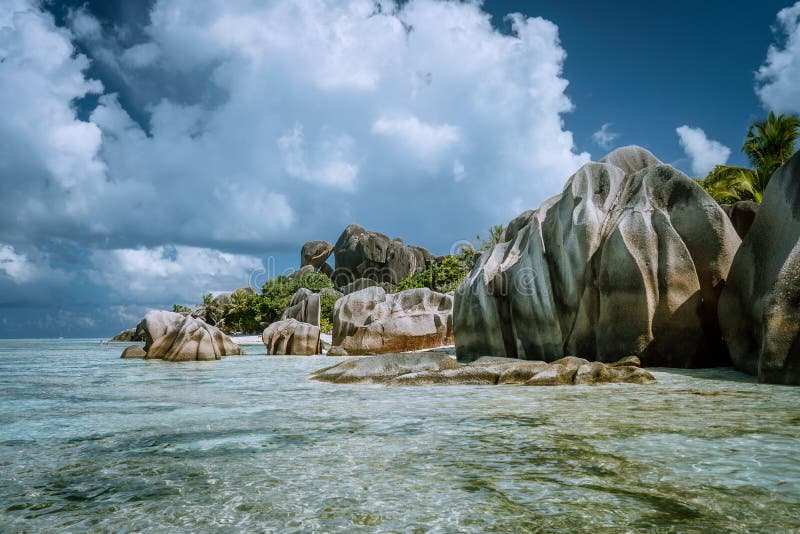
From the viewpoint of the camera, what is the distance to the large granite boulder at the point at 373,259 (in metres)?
68.4

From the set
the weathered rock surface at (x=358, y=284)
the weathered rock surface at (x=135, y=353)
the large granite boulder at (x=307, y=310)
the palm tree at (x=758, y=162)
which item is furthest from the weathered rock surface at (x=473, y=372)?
the weathered rock surface at (x=358, y=284)

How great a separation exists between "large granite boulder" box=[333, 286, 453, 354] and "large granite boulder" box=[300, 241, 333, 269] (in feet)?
158

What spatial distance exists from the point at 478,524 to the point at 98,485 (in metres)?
2.71

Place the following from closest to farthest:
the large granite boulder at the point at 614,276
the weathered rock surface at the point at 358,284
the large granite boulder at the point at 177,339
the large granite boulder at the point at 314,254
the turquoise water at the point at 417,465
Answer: the turquoise water at the point at 417,465
the large granite boulder at the point at 614,276
the large granite boulder at the point at 177,339
the weathered rock surface at the point at 358,284
the large granite boulder at the point at 314,254

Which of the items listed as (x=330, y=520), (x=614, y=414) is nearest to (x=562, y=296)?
(x=614, y=414)

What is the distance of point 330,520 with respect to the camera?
9.78 feet

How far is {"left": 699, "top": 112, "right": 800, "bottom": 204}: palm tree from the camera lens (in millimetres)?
27312

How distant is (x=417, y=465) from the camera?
161 inches

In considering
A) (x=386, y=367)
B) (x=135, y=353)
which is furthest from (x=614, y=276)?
(x=135, y=353)

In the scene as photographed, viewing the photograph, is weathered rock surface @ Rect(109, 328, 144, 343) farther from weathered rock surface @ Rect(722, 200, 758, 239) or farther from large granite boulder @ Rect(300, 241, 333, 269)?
weathered rock surface @ Rect(722, 200, 758, 239)

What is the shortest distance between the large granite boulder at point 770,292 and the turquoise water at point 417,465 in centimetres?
102

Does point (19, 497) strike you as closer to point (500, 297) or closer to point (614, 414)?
point (614, 414)

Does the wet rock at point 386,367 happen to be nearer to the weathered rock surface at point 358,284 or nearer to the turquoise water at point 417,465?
the turquoise water at point 417,465

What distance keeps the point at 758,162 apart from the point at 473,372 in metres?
32.6
